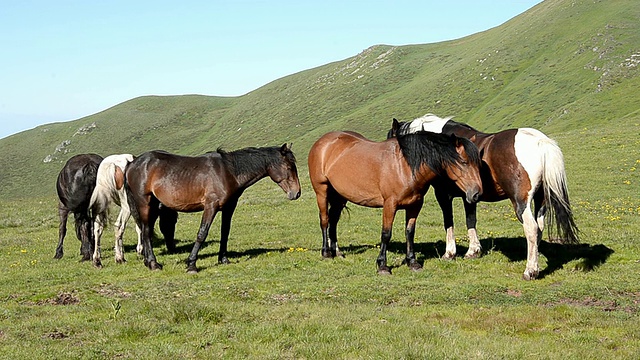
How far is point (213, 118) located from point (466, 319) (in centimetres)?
12451

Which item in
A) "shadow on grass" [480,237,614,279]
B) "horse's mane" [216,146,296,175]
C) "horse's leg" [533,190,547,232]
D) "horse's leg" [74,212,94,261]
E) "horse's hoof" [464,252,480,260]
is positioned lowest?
"shadow on grass" [480,237,614,279]

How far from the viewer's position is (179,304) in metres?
8.82

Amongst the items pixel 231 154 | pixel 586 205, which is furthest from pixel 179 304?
pixel 586 205

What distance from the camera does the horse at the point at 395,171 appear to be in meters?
11.5

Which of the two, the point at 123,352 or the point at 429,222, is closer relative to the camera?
the point at 123,352

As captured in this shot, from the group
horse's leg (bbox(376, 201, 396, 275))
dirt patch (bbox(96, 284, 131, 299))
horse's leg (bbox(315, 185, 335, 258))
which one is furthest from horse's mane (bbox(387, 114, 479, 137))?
dirt patch (bbox(96, 284, 131, 299))

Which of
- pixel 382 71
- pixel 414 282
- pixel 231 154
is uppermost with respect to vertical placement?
pixel 382 71

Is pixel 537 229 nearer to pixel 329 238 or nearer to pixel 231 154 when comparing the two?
pixel 329 238

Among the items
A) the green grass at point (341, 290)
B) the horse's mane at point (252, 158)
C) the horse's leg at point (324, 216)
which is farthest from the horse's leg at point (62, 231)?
the horse's leg at point (324, 216)

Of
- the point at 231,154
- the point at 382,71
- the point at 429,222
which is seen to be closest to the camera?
the point at 231,154

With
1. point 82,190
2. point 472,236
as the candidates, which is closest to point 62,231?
point 82,190

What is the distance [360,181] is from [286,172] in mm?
1720

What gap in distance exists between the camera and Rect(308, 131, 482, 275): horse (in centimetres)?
1149

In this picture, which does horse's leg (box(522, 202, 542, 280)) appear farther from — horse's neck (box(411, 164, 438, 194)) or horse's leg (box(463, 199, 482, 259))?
horse's leg (box(463, 199, 482, 259))
